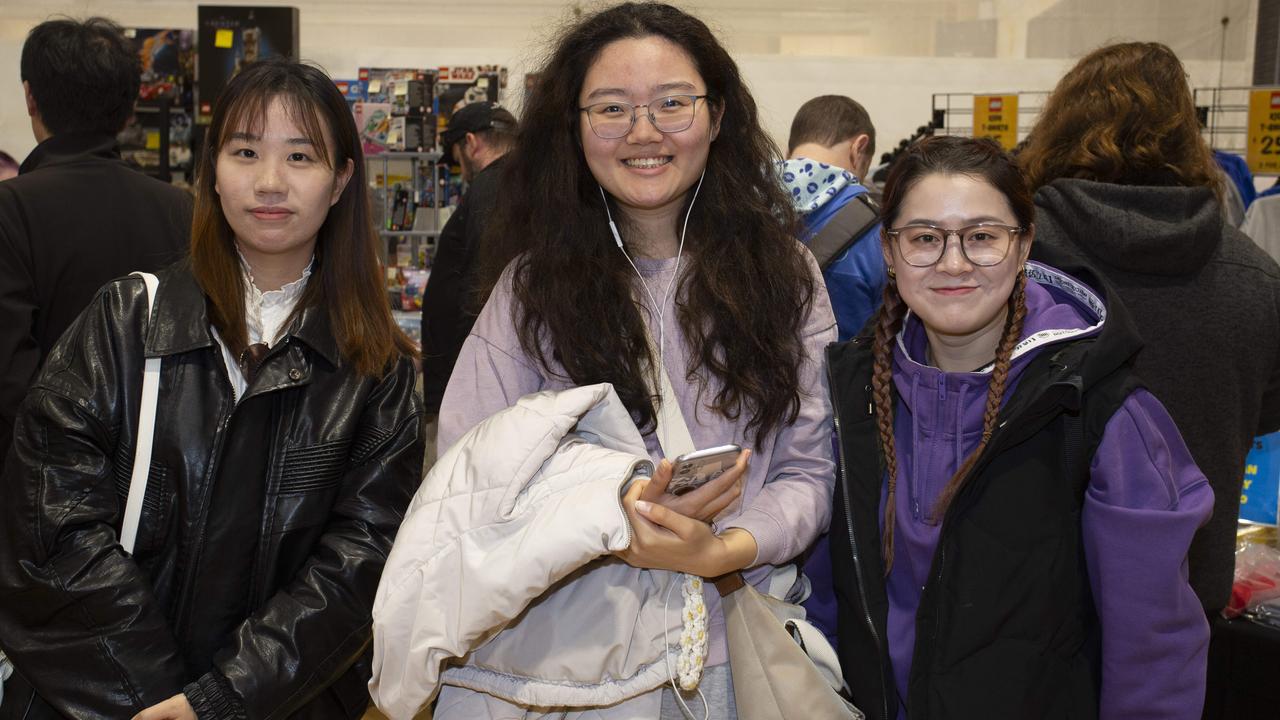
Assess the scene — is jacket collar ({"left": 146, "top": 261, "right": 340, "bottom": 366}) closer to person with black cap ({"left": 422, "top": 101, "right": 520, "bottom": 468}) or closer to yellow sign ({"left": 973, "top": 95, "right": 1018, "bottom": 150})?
person with black cap ({"left": 422, "top": 101, "right": 520, "bottom": 468})

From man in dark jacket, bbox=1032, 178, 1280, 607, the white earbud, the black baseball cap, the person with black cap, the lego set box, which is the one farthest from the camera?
the lego set box

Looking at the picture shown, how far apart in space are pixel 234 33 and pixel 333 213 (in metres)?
5.64

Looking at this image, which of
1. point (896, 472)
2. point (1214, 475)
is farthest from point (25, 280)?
point (1214, 475)

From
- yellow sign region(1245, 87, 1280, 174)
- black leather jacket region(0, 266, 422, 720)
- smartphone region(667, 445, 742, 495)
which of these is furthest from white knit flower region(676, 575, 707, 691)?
yellow sign region(1245, 87, 1280, 174)

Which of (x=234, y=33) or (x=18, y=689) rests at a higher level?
(x=234, y=33)

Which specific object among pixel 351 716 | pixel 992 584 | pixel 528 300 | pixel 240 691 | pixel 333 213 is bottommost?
pixel 351 716

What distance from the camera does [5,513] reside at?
1.66 metres

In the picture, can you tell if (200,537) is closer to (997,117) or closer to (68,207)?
(68,207)

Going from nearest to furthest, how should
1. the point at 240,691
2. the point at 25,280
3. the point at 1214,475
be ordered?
the point at 240,691 < the point at 1214,475 < the point at 25,280

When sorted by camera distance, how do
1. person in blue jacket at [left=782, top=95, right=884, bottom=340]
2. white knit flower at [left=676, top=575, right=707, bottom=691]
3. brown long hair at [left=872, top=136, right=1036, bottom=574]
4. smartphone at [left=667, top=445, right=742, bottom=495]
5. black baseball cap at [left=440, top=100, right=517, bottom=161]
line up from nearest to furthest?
smartphone at [left=667, top=445, right=742, bottom=495], white knit flower at [left=676, top=575, right=707, bottom=691], brown long hair at [left=872, top=136, right=1036, bottom=574], person in blue jacket at [left=782, top=95, right=884, bottom=340], black baseball cap at [left=440, top=100, right=517, bottom=161]

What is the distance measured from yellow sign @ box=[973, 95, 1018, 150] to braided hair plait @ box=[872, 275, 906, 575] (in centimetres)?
482

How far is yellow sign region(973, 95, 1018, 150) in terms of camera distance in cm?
619

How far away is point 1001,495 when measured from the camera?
1580 mm

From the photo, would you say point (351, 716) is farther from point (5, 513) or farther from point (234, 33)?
point (234, 33)
